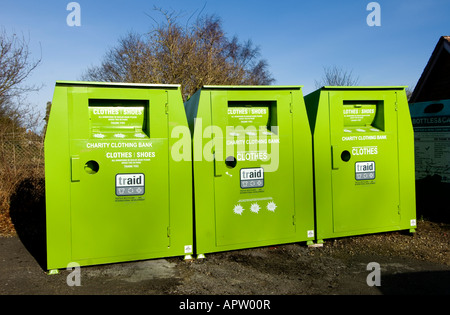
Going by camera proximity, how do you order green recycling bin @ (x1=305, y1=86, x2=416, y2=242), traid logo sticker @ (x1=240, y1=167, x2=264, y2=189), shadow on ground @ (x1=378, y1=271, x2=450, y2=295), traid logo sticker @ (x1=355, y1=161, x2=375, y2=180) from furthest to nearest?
traid logo sticker @ (x1=355, y1=161, x2=375, y2=180), green recycling bin @ (x1=305, y1=86, x2=416, y2=242), traid logo sticker @ (x1=240, y1=167, x2=264, y2=189), shadow on ground @ (x1=378, y1=271, x2=450, y2=295)

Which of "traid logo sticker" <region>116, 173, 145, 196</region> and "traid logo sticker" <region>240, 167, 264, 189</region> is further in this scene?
"traid logo sticker" <region>240, 167, 264, 189</region>

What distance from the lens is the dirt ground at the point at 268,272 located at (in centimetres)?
298

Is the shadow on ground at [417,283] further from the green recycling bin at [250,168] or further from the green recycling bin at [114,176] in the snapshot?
the green recycling bin at [114,176]

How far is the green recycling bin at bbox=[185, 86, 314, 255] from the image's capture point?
3700 millimetres

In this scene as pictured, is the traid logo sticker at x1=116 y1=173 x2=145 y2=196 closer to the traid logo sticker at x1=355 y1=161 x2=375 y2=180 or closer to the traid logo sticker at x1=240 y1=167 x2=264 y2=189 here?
the traid logo sticker at x1=240 y1=167 x2=264 y2=189

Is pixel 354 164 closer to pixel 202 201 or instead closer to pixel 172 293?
pixel 202 201

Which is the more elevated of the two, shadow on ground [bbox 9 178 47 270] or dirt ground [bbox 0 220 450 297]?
shadow on ground [bbox 9 178 47 270]

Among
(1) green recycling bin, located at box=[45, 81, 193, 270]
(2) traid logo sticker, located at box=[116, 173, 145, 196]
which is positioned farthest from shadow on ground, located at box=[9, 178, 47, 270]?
(2) traid logo sticker, located at box=[116, 173, 145, 196]

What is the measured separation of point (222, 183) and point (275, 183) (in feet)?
2.22

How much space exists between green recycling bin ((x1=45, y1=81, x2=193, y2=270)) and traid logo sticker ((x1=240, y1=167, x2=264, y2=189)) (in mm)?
647

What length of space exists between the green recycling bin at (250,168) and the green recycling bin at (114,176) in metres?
0.23
